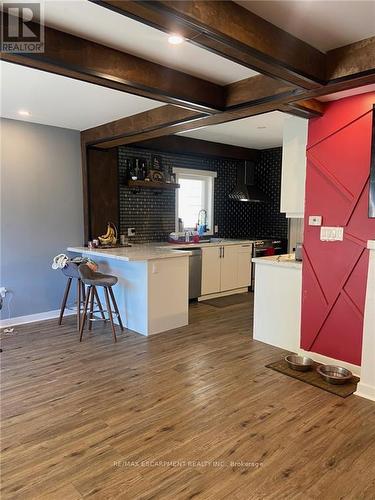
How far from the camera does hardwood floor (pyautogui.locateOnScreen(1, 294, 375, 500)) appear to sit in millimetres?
1907

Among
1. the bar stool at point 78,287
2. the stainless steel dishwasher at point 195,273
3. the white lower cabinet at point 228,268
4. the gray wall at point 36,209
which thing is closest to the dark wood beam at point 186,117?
the gray wall at point 36,209

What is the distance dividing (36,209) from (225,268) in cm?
299

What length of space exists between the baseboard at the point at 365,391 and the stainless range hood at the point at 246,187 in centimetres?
428

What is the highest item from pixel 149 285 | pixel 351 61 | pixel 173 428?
pixel 351 61

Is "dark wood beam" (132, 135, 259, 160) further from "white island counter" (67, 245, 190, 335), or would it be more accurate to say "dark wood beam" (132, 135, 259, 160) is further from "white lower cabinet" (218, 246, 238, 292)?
"white island counter" (67, 245, 190, 335)

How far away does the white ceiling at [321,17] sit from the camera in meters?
1.90

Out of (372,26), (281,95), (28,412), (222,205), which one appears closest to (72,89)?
(281,95)

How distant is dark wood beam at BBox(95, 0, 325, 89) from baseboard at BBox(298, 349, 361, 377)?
2.31m

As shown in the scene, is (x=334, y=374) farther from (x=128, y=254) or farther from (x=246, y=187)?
(x=246, y=187)

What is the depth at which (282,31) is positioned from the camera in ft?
7.10

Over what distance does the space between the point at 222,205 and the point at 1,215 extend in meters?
3.80

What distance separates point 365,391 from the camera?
2805 millimetres

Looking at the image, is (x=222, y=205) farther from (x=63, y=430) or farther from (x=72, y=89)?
(x=63, y=430)

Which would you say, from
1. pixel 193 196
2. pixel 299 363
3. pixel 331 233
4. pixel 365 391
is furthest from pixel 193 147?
pixel 365 391
